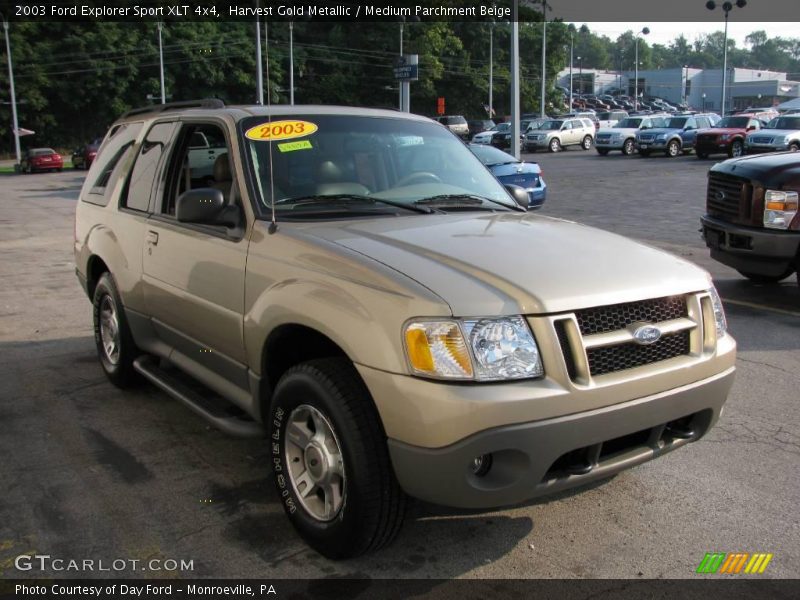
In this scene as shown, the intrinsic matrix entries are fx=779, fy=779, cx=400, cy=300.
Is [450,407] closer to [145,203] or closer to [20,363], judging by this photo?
[145,203]

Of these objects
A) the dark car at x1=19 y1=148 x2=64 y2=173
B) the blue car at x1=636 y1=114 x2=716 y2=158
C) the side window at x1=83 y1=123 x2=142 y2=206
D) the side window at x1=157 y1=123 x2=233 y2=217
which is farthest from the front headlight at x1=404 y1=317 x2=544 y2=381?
the dark car at x1=19 y1=148 x2=64 y2=173

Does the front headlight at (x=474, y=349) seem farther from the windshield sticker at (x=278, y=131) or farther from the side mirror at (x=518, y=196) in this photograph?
the side mirror at (x=518, y=196)

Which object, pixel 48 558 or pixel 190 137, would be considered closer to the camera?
pixel 48 558

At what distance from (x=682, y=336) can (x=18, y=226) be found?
52.9ft

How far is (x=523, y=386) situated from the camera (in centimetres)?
280

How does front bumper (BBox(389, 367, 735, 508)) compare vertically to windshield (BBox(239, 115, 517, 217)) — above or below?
below

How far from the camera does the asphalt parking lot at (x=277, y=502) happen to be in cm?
328

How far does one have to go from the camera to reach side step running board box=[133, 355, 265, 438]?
12.4 feet

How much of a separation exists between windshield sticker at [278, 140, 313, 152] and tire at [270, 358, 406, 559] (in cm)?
132

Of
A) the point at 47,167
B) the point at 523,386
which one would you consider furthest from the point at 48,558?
the point at 47,167

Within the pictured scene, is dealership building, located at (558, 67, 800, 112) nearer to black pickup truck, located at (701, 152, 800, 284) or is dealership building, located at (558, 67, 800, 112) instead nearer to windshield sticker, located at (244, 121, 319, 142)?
black pickup truck, located at (701, 152, 800, 284)

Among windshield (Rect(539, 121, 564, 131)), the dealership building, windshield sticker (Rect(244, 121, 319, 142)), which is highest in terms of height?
the dealership building

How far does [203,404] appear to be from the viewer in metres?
4.18

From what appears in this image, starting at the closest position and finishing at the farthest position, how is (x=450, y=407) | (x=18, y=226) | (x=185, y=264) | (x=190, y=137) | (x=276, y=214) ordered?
(x=450, y=407), (x=276, y=214), (x=185, y=264), (x=190, y=137), (x=18, y=226)
